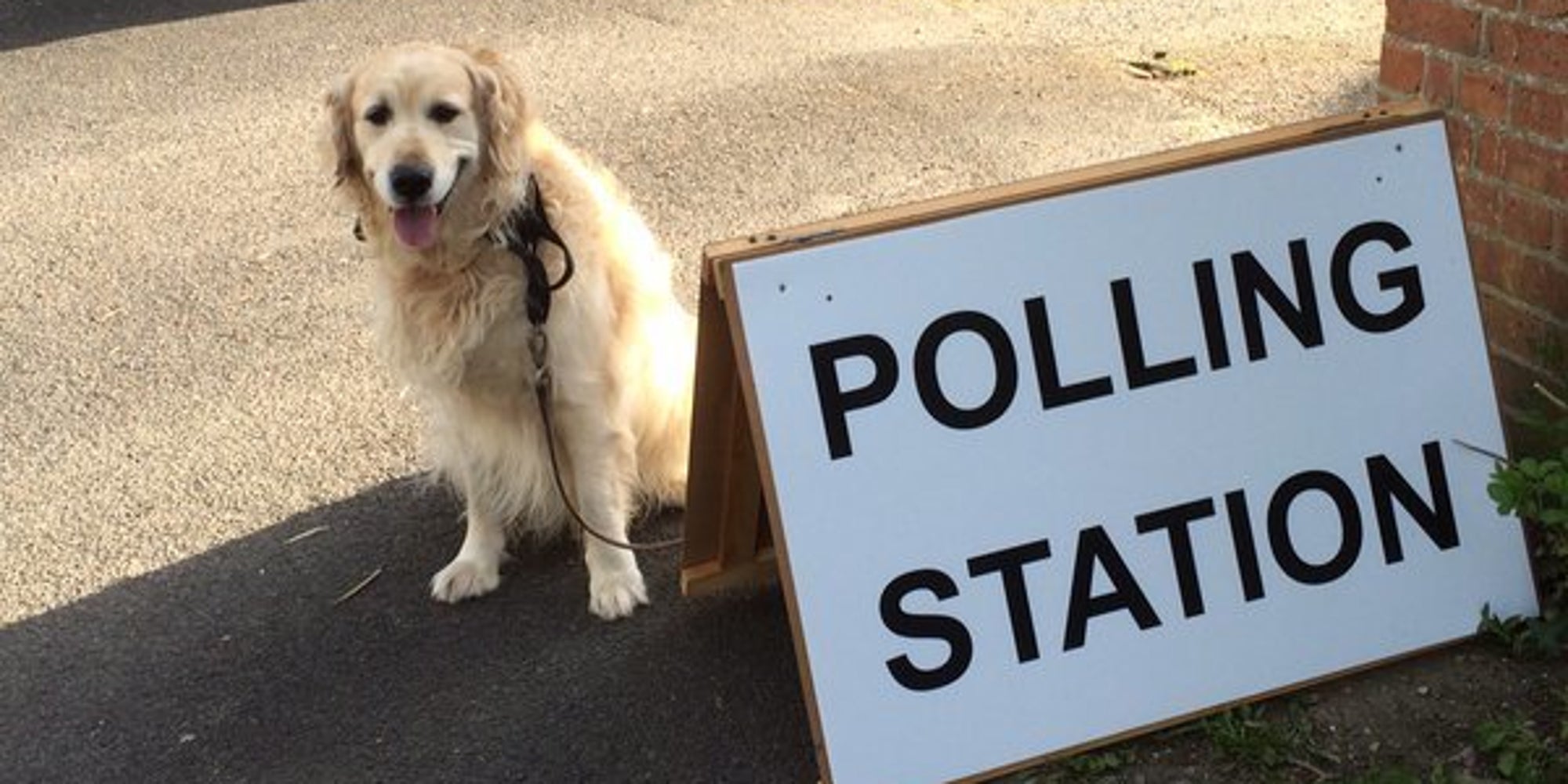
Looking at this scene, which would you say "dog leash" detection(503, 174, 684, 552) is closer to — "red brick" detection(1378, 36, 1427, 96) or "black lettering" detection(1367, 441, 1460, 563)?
"black lettering" detection(1367, 441, 1460, 563)

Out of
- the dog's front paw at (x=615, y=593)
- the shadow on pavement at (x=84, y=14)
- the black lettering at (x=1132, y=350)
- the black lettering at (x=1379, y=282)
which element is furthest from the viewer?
the shadow on pavement at (x=84, y=14)

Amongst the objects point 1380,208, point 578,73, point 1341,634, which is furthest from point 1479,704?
point 578,73

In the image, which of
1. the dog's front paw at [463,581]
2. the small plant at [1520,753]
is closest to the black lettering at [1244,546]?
the small plant at [1520,753]

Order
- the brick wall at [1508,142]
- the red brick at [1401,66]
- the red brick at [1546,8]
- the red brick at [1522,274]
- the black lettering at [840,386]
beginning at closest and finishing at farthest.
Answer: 1. the black lettering at [840,386]
2. the red brick at [1546,8]
3. the brick wall at [1508,142]
4. the red brick at [1522,274]
5. the red brick at [1401,66]

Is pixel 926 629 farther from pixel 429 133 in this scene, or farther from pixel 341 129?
pixel 341 129

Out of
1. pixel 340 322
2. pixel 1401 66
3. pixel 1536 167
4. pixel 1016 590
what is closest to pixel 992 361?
pixel 1016 590

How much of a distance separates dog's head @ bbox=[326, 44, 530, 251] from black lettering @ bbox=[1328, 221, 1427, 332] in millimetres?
1832

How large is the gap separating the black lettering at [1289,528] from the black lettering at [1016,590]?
52cm

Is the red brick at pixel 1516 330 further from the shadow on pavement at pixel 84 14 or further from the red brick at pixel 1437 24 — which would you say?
the shadow on pavement at pixel 84 14

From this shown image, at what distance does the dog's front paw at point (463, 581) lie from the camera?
13.2 feet

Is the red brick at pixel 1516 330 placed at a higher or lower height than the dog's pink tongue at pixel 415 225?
lower

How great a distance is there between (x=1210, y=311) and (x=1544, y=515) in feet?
2.32

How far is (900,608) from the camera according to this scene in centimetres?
294

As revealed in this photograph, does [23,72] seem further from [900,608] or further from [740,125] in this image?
[900,608]
